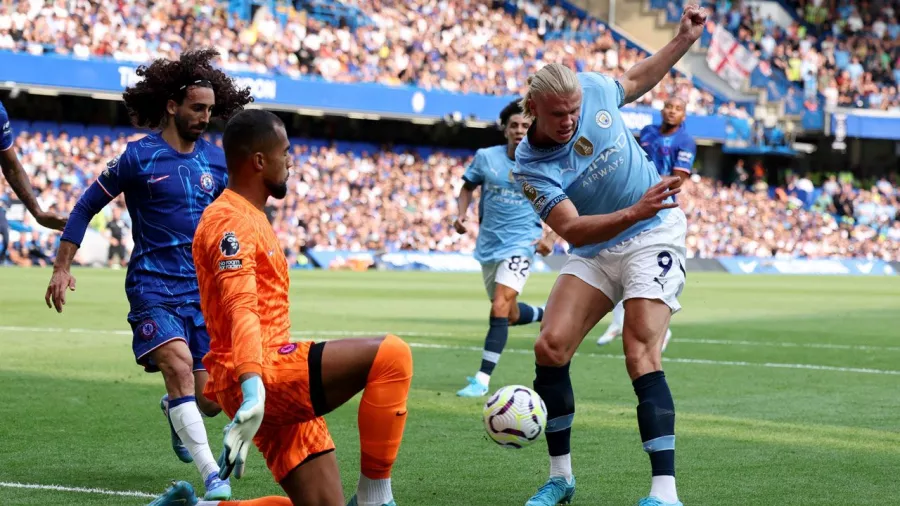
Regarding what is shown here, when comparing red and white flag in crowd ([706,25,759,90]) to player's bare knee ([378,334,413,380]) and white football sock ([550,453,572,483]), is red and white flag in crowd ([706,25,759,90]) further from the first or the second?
player's bare knee ([378,334,413,380])

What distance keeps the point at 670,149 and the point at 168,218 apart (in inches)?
261

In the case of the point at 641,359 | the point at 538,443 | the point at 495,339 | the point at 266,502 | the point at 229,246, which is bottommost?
the point at 495,339

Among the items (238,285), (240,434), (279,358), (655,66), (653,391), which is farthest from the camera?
(655,66)

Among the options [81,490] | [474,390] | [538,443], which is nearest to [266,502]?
[81,490]

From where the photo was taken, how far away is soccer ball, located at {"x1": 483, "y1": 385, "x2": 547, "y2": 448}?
5.88 meters

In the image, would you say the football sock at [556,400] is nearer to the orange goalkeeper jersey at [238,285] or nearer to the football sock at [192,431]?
the football sock at [192,431]

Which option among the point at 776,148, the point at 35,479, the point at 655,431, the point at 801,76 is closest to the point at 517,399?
the point at 655,431

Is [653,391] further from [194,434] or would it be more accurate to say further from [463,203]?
Result: [463,203]

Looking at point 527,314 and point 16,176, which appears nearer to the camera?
point 16,176

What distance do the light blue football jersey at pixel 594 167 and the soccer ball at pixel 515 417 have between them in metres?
0.88

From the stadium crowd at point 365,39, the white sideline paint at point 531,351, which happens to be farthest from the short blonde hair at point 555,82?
the stadium crowd at point 365,39

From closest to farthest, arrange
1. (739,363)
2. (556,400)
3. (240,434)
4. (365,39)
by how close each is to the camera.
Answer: (240,434)
(556,400)
(739,363)
(365,39)

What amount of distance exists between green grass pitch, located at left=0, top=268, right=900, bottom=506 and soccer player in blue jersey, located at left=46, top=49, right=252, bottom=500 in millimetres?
667

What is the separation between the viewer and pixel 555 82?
19.1ft
